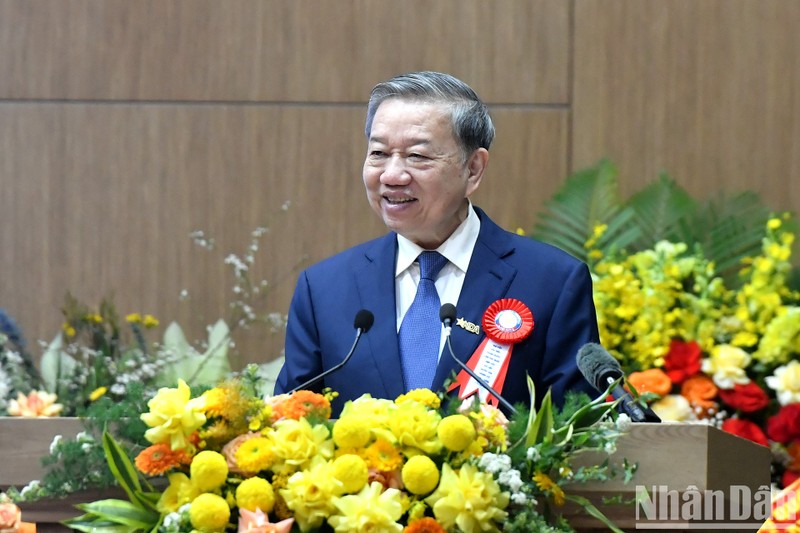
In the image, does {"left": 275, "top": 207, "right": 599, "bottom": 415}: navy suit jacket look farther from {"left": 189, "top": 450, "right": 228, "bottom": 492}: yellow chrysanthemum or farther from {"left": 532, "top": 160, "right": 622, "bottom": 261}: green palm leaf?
{"left": 532, "top": 160, "right": 622, "bottom": 261}: green palm leaf

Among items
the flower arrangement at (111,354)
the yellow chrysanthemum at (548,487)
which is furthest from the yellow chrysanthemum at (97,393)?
the yellow chrysanthemum at (548,487)

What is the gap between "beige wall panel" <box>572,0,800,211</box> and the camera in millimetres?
4547

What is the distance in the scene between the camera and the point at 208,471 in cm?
180

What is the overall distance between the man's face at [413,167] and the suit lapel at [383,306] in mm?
99

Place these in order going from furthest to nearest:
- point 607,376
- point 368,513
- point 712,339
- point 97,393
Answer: point 712,339
point 97,393
point 607,376
point 368,513

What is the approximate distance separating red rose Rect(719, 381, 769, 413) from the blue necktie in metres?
1.42

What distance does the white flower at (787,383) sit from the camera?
371cm

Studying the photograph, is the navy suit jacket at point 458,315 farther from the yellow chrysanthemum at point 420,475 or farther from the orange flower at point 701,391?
the orange flower at point 701,391

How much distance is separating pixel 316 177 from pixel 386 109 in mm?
1900

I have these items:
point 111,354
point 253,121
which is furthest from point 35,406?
point 253,121

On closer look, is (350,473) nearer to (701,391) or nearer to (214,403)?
(214,403)

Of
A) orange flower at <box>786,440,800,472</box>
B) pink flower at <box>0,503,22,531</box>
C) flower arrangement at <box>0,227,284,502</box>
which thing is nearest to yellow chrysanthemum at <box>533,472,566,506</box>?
pink flower at <box>0,503,22,531</box>

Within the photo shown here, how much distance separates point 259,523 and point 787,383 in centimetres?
243

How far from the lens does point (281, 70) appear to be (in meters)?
4.68
